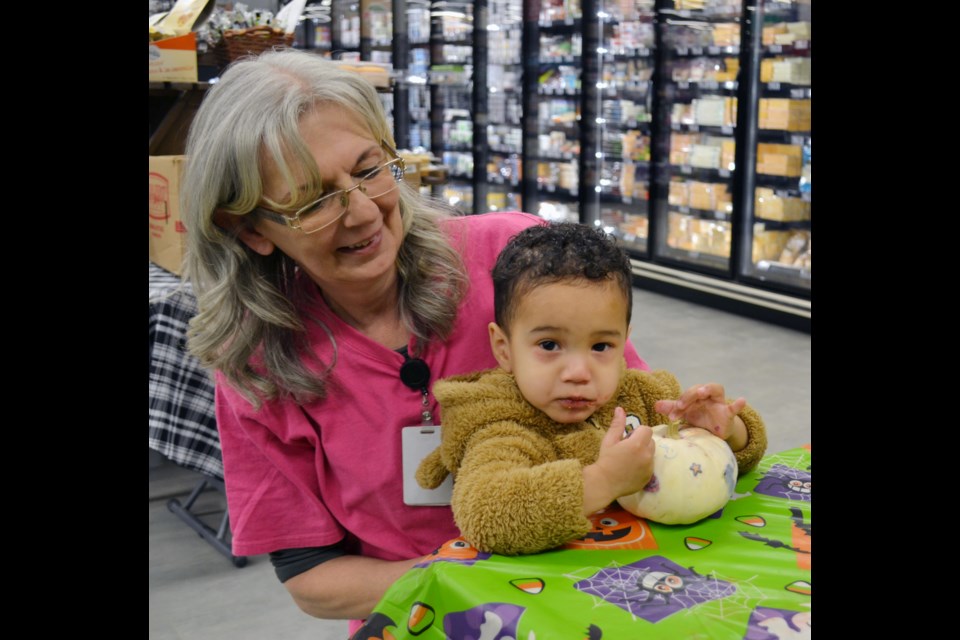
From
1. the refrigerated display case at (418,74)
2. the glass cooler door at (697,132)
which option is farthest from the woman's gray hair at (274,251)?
the refrigerated display case at (418,74)

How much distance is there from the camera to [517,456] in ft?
3.72

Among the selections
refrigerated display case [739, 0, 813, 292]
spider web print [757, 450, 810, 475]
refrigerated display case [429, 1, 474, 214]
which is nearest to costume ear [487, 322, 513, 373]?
spider web print [757, 450, 810, 475]

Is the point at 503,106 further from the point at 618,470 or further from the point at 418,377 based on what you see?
the point at 618,470

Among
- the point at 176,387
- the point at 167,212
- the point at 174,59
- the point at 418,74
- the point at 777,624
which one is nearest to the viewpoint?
the point at 777,624

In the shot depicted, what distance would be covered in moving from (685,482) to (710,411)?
7.5 inches

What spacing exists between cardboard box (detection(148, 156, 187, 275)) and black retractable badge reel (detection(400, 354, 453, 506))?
73.8 inches

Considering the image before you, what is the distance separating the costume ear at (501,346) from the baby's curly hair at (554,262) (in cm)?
1

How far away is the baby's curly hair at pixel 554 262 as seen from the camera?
1154 mm

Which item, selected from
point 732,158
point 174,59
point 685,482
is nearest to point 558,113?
point 732,158

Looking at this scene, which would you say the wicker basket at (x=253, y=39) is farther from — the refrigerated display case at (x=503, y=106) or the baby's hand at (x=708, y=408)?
the refrigerated display case at (x=503, y=106)

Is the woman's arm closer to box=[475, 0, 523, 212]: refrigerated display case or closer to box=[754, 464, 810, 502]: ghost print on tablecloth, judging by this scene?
box=[754, 464, 810, 502]: ghost print on tablecloth

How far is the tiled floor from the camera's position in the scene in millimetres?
2852

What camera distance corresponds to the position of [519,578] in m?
0.94
